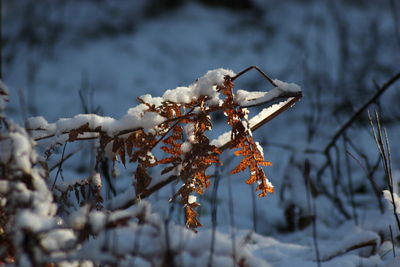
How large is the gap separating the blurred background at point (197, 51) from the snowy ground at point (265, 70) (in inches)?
0.7

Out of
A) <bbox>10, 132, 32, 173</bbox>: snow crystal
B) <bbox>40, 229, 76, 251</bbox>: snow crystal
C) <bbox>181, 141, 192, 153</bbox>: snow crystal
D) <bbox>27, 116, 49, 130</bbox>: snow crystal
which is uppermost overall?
<bbox>27, 116, 49, 130</bbox>: snow crystal

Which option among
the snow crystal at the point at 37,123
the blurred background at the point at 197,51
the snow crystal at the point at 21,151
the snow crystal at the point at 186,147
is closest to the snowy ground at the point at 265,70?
the blurred background at the point at 197,51

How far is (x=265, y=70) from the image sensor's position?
620 centimetres

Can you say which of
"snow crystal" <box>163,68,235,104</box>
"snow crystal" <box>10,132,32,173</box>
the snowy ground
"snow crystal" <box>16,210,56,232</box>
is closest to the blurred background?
the snowy ground

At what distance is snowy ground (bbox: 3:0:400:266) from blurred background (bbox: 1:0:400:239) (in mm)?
18

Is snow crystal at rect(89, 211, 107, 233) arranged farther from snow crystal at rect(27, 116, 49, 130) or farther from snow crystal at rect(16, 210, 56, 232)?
snow crystal at rect(27, 116, 49, 130)

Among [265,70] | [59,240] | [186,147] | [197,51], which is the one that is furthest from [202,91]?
[197,51]

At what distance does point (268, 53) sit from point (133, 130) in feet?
17.1

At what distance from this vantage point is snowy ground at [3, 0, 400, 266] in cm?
354

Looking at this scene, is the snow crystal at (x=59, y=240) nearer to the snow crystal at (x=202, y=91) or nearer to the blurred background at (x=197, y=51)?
the snow crystal at (x=202, y=91)

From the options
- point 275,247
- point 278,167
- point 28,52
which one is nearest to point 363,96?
point 278,167

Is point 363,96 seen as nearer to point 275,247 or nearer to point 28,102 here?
point 275,247

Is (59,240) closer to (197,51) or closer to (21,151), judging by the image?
(21,151)

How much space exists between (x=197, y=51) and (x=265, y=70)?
1114mm
